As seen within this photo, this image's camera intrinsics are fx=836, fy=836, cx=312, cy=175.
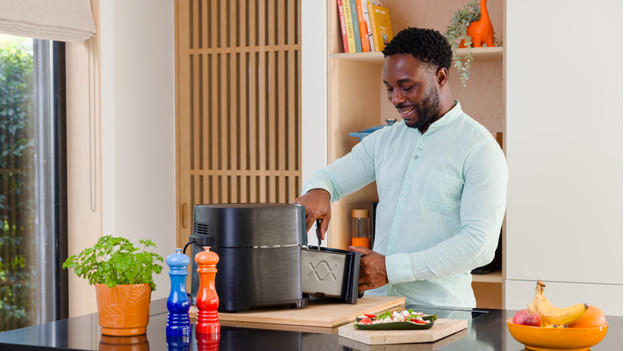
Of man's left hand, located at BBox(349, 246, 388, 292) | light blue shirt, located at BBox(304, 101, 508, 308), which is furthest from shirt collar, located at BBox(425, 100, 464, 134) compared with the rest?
man's left hand, located at BBox(349, 246, 388, 292)

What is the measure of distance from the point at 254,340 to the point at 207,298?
14 centimetres

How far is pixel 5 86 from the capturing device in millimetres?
3479

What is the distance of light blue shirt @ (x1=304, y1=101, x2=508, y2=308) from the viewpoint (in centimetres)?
226

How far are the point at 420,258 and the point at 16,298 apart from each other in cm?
206

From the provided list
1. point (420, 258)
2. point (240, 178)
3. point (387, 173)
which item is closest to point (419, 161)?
point (387, 173)

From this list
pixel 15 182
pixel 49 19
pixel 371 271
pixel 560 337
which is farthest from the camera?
pixel 15 182

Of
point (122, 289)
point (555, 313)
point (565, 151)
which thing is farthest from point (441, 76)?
point (122, 289)

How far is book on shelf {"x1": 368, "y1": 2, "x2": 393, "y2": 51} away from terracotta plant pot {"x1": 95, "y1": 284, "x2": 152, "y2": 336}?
6.77 feet

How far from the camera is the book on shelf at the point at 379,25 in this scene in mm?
3574

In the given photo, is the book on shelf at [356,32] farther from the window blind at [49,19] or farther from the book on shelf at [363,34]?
the window blind at [49,19]

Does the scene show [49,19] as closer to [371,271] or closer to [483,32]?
[483,32]

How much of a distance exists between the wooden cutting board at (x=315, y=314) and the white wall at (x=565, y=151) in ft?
4.05

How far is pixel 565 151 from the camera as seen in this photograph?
314 cm

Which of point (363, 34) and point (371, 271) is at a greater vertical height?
point (363, 34)
